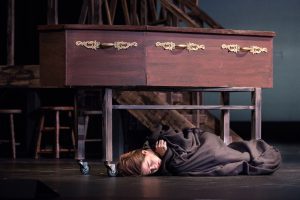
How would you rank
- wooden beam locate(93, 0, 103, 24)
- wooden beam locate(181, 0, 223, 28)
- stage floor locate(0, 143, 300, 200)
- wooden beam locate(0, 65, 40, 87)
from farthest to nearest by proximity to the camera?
wooden beam locate(181, 0, 223, 28), wooden beam locate(0, 65, 40, 87), wooden beam locate(93, 0, 103, 24), stage floor locate(0, 143, 300, 200)

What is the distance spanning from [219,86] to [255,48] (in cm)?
39

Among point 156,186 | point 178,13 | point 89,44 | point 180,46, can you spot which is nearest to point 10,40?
point 178,13

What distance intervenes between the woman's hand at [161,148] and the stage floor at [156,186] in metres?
0.16

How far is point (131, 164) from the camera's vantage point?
4316 mm

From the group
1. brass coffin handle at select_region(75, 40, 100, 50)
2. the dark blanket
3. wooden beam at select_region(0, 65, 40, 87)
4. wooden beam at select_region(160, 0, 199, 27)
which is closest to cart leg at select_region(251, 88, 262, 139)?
the dark blanket

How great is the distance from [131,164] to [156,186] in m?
0.62

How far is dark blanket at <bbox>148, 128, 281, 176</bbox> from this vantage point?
4.30 meters

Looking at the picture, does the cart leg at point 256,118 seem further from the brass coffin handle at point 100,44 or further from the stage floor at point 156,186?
the brass coffin handle at point 100,44

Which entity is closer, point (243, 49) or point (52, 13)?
point (243, 49)

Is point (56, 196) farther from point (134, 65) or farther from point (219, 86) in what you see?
point (219, 86)

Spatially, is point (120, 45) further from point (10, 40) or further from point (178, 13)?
point (10, 40)

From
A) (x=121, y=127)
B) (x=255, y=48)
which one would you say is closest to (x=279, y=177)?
(x=255, y=48)

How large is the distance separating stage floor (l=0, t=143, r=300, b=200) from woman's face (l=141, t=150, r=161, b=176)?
0.10 meters

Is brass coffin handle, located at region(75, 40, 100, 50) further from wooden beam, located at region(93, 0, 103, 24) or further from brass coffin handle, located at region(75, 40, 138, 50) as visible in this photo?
wooden beam, located at region(93, 0, 103, 24)
